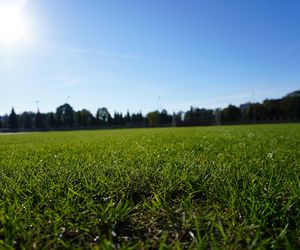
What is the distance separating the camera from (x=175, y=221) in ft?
5.73

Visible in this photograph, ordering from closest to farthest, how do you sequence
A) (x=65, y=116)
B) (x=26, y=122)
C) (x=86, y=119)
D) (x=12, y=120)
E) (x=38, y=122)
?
(x=12, y=120) < (x=38, y=122) < (x=26, y=122) < (x=86, y=119) < (x=65, y=116)

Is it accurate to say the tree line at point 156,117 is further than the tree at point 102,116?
No

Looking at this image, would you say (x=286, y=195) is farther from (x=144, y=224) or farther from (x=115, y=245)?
(x=115, y=245)

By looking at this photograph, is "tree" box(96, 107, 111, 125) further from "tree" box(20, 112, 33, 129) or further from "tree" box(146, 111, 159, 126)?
"tree" box(20, 112, 33, 129)

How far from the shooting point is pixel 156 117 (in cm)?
11756

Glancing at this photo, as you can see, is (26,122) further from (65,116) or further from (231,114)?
(231,114)

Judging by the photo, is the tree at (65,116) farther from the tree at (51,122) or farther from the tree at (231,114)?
the tree at (231,114)

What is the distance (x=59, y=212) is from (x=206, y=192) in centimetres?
117

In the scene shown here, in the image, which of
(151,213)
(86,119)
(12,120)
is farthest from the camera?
(86,119)

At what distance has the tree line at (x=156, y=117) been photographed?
10344 centimetres

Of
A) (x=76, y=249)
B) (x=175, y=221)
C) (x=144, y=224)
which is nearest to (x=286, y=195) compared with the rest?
(x=175, y=221)

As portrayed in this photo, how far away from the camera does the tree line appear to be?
10344 centimetres

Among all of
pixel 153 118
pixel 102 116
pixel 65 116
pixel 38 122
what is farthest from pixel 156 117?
pixel 38 122

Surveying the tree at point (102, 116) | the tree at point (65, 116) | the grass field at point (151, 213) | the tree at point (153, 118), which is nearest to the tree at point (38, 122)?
the tree at point (65, 116)
